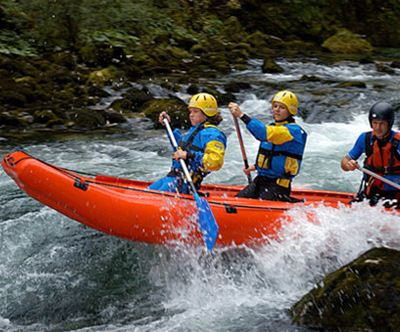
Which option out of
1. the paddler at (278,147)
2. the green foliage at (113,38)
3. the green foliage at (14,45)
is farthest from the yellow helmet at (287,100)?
the green foliage at (113,38)

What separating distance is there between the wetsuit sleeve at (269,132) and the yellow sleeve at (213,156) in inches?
11.5

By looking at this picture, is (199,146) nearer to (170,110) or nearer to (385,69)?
(170,110)

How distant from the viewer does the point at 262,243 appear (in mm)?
4766

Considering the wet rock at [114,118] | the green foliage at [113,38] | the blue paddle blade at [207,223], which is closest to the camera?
the blue paddle blade at [207,223]

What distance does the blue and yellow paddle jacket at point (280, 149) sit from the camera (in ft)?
15.9

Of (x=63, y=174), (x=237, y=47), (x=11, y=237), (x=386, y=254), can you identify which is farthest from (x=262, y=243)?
(x=237, y=47)

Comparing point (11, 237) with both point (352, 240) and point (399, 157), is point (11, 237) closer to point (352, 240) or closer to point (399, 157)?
point (352, 240)

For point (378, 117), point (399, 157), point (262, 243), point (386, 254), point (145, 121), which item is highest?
point (378, 117)

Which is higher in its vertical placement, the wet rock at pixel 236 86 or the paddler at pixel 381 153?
the paddler at pixel 381 153

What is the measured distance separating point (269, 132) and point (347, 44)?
14.1 m

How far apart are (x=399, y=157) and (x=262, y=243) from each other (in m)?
1.29

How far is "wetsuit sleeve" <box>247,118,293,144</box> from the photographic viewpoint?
15.7ft

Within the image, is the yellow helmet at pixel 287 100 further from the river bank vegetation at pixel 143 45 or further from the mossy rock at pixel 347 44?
the mossy rock at pixel 347 44

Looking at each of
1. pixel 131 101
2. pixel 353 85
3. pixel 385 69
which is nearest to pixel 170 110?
pixel 131 101
